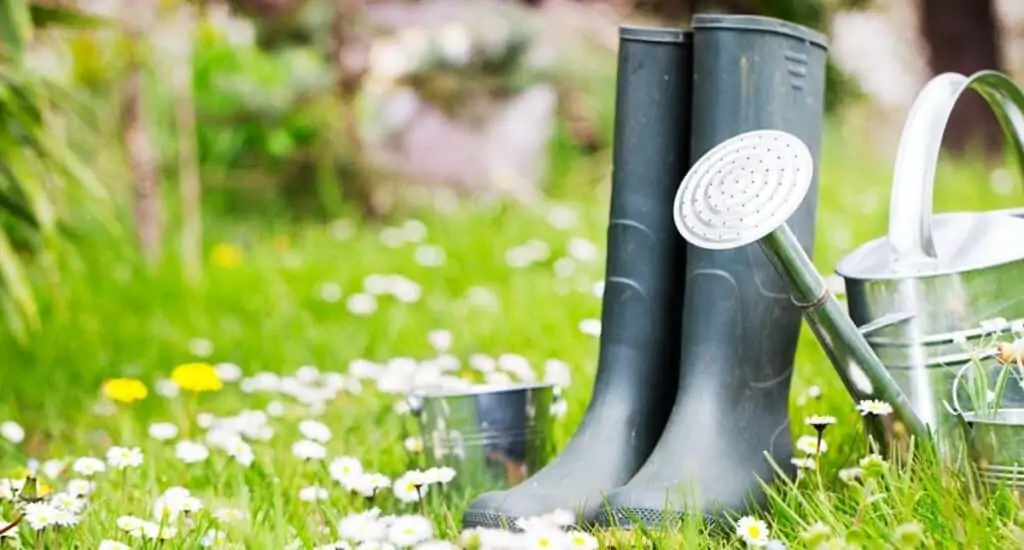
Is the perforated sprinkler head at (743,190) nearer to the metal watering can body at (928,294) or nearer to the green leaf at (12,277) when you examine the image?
the metal watering can body at (928,294)

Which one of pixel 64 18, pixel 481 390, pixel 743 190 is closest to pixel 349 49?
pixel 64 18

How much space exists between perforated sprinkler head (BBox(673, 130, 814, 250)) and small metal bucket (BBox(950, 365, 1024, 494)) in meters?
0.26

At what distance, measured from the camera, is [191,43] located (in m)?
4.62

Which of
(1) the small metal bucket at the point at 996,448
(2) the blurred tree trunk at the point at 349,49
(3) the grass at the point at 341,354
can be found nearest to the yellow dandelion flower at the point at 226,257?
(3) the grass at the point at 341,354

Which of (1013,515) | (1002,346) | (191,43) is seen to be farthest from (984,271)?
(191,43)

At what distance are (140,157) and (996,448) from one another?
9.32 ft

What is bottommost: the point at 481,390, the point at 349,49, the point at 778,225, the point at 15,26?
the point at 481,390

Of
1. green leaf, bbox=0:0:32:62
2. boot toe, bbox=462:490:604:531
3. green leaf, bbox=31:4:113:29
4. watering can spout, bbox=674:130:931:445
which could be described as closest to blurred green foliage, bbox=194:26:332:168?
green leaf, bbox=31:4:113:29

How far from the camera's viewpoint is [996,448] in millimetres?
1070

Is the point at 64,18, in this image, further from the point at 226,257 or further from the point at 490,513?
the point at 226,257

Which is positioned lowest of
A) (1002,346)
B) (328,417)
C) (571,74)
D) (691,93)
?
(328,417)

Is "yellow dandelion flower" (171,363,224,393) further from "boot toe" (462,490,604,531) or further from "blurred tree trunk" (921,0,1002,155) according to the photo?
"blurred tree trunk" (921,0,1002,155)

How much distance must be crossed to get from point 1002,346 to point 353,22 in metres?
3.13

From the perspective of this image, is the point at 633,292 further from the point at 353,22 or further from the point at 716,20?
the point at 353,22
